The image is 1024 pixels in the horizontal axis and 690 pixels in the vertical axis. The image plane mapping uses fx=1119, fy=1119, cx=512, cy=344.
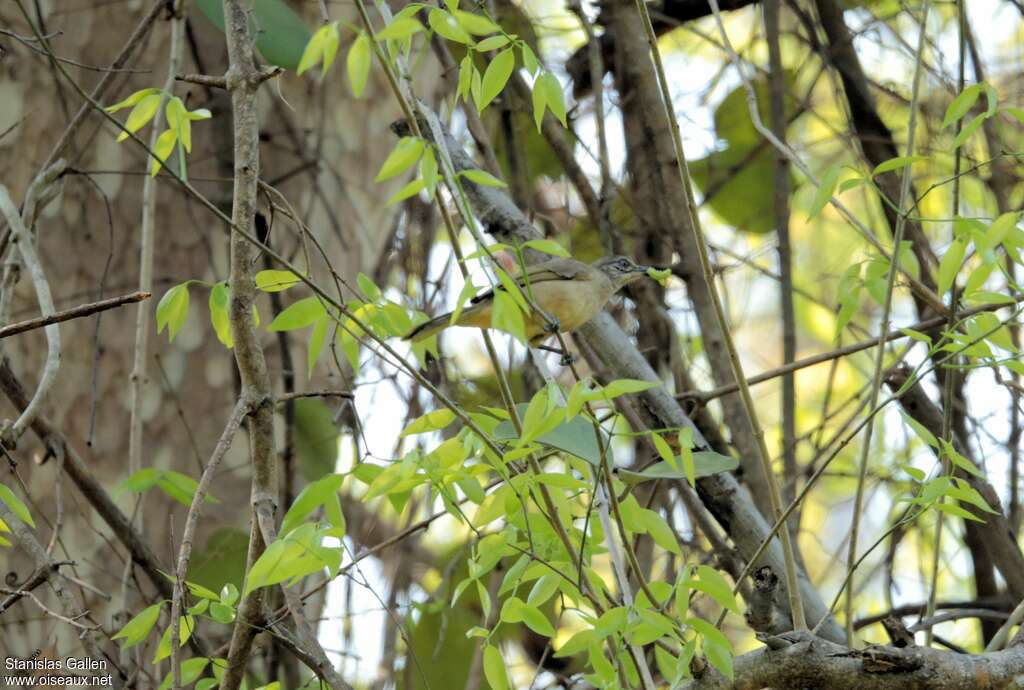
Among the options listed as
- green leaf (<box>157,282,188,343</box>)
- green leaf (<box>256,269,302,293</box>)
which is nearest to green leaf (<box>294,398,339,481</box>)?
green leaf (<box>157,282,188,343</box>)

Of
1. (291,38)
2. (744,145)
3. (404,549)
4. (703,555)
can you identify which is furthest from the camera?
(744,145)

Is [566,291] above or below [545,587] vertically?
above

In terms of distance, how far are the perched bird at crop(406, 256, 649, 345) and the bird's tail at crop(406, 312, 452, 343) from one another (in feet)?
0.10

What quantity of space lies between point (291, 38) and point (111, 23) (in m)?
1.15

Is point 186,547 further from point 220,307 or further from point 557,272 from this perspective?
point 557,272

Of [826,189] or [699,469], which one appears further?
[699,469]

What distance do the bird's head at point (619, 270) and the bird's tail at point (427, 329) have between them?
89 centimetres

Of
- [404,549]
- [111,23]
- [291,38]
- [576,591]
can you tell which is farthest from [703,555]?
[111,23]

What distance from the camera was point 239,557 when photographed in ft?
11.5

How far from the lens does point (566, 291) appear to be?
3301 mm

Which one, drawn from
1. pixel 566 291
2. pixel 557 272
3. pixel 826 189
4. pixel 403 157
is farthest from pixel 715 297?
pixel 557 272

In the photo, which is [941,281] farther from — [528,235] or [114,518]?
[114,518]

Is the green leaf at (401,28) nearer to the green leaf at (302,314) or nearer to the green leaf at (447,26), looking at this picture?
the green leaf at (447,26)

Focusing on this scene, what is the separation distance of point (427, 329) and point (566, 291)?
2.53 feet
